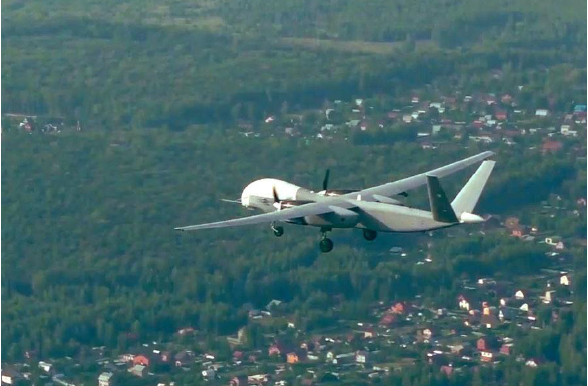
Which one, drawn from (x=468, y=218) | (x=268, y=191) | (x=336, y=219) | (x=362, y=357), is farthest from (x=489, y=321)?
(x=468, y=218)

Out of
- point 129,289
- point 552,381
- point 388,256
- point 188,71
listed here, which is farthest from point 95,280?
point 188,71

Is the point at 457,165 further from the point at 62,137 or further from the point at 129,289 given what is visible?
the point at 62,137

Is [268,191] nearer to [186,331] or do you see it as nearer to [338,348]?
[338,348]

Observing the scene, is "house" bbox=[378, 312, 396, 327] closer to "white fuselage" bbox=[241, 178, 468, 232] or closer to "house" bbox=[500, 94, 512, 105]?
"white fuselage" bbox=[241, 178, 468, 232]

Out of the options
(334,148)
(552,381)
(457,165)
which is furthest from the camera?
(334,148)

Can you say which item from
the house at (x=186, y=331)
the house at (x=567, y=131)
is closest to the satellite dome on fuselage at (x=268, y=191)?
the house at (x=186, y=331)

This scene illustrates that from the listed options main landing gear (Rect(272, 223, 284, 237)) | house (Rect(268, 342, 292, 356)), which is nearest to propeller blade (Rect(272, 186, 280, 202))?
main landing gear (Rect(272, 223, 284, 237))
